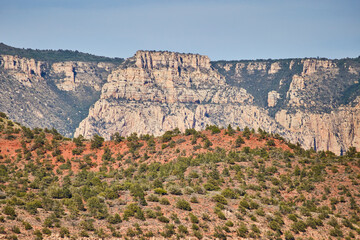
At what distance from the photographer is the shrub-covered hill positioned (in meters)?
41.6

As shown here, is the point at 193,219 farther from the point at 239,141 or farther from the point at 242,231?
the point at 239,141

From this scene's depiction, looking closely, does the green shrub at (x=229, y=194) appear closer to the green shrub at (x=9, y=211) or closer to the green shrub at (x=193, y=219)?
the green shrub at (x=193, y=219)

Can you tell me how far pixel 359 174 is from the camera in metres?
64.2

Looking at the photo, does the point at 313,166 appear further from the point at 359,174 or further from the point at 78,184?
the point at 78,184

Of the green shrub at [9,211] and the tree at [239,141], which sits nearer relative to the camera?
the green shrub at [9,211]

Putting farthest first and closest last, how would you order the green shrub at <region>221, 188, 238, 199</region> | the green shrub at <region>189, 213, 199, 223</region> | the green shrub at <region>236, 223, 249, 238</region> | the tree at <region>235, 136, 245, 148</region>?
the tree at <region>235, 136, 245, 148</region> < the green shrub at <region>221, 188, 238, 199</region> < the green shrub at <region>189, 213, 199, 223</region> < the green shrub at <region>236, 223, 249, 238</region>

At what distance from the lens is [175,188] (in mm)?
52594

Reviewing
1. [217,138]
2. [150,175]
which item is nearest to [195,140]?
[217,138]

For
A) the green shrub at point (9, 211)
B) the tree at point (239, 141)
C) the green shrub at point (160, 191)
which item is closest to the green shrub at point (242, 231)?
the green shrub at point (160, 191)

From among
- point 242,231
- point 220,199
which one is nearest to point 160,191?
point 220,199

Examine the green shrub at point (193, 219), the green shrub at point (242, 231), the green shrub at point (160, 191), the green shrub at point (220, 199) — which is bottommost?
the green shrub at point (242, 231)

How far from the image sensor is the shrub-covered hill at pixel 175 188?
1638 inches

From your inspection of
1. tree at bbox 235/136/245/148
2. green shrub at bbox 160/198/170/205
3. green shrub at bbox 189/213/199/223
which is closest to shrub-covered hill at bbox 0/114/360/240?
green shrub at bbox 160/198/170/205

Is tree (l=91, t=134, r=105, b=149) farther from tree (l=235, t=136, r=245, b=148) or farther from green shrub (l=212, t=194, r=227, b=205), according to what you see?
green shrub (l=212, t=194, r=227, b=205)
